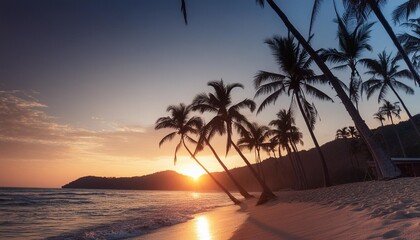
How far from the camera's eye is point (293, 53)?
21906 mm

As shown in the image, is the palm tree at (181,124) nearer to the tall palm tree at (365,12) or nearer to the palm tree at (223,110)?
the palm tree at (223,110)

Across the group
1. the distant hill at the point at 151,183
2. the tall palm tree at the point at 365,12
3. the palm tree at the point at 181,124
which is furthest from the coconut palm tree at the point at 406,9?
the distant hill at the point at 151,183

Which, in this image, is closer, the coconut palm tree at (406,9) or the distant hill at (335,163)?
the coconut palm tree at (406,9)

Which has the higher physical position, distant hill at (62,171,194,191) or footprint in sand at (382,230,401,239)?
distant hill at (62,171,194,191)

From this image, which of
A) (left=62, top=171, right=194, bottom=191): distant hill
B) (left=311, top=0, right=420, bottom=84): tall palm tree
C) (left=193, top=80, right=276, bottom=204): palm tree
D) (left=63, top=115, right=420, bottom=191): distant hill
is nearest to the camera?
(left=311, top=0, right=420, bottom=84): tall palm tree

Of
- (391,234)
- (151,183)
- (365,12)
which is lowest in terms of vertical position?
(391,234)

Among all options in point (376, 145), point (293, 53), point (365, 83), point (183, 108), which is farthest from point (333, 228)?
point (365, 83)

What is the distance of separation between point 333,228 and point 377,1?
13.7 metres

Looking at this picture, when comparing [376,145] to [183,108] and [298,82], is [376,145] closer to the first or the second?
[298,82]

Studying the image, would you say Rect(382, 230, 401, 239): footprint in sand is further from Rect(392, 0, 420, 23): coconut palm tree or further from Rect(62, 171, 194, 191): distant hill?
Rect(62, 171, 194, 191): distant hill

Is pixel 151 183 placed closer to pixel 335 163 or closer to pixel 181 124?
pixel 335 163

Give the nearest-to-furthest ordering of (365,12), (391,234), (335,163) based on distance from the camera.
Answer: (391,234)
(365,12)
(335,163)

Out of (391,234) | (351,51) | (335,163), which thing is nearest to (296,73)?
(351,51)

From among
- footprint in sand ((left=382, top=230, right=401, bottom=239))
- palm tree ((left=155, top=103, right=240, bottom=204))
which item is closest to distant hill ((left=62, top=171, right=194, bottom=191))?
palm tree ((left=155, top=103, right=240, bottom=204))
